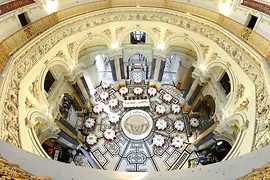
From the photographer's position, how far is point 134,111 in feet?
39.6

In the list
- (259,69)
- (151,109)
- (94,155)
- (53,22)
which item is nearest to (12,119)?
(53,22)

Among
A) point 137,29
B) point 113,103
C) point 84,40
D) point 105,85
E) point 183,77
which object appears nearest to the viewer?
point 84,40

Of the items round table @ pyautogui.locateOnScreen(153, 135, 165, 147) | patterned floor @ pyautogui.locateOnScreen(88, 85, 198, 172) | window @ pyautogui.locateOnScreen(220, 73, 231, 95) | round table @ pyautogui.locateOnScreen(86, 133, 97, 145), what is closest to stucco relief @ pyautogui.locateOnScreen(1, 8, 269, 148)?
window @ pyautogui.locateOnScreen(220, 73, 231, 95)

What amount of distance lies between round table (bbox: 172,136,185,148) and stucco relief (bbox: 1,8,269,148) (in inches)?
200

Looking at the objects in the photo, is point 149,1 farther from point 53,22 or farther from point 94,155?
point 94,155

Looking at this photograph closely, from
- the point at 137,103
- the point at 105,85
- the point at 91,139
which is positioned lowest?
the point at 91,139

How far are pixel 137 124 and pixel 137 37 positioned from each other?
4561 millimetres

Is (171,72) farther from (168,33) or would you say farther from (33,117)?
(33,117)

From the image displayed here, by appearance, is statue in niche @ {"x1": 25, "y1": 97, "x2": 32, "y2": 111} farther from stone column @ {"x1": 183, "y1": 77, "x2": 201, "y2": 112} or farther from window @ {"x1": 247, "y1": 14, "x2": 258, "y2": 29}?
window @ {"x1": 247, "y1": 14, "x2": 258, "y2": 29}

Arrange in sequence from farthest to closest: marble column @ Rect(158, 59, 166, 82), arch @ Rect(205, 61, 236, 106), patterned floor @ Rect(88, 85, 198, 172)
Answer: marble column @ Rect(158, 59, 166, 82) < patterned floor @ Rect(88, 85, 198, 172) < arch @ Rect(205, 61, 236, 106)

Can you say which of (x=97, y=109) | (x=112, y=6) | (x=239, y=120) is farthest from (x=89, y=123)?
(x=239, y=120)

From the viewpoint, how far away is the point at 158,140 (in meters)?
11.0

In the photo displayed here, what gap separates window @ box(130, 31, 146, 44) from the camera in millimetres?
11336

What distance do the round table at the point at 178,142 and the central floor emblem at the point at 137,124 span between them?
4.38 ft
